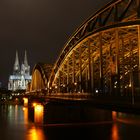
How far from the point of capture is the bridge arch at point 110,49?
40322 millimetres

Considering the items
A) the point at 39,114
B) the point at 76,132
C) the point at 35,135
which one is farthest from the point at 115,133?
the point at 39,114

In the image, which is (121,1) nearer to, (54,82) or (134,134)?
(134,134)

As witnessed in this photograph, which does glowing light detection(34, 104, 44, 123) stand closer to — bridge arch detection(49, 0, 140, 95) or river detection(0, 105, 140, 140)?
river detection(0, 105, 140, 140)

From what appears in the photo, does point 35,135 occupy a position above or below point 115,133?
below

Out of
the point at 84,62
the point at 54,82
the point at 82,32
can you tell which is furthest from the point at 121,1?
the point at 54,82

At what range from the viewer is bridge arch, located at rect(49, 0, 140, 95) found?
4032 centimetres

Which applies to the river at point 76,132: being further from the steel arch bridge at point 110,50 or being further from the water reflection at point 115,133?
the steel arch bridge at point 110,50

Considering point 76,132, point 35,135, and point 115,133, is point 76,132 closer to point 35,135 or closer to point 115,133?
point 115,133

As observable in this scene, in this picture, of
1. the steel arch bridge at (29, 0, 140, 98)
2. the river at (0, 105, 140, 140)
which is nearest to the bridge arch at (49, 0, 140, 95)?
the steel arch bridge at (29, 0, 140, 98)

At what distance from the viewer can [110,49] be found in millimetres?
52156

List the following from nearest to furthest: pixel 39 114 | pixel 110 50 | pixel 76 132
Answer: pixel 110 50, pixel 76 132, pixel 39 114

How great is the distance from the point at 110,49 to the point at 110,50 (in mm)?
141

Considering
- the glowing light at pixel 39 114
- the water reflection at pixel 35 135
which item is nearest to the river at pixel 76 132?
the water reflection at pixel 35 135

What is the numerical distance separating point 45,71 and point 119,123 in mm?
72590
